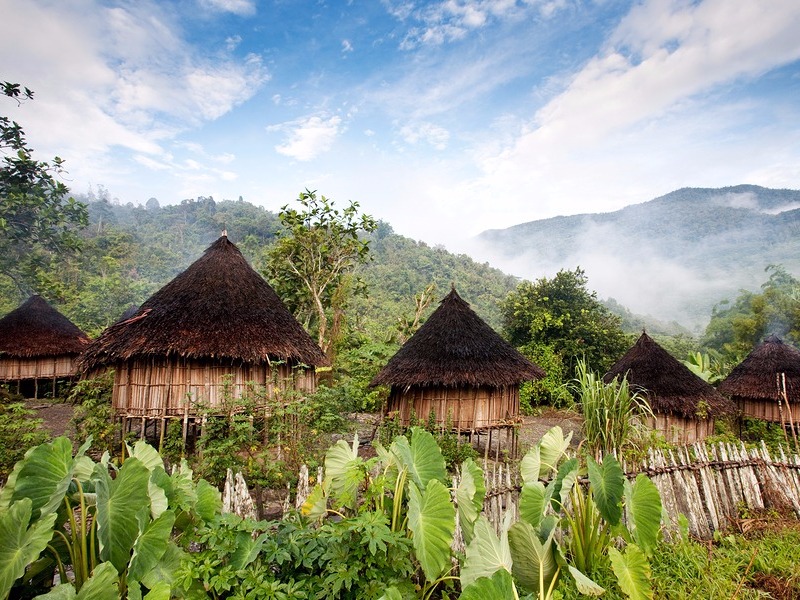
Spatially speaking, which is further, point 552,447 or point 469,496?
point 552,447

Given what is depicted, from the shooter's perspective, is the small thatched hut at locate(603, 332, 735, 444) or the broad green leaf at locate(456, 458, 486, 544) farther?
the small thatched hut at locate(603, 332, 735, 444)

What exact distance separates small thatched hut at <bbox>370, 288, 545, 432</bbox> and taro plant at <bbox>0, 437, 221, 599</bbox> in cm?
712

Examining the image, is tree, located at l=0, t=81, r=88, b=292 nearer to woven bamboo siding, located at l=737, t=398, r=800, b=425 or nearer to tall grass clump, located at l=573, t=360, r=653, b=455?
tall grass clump, located at l=573, t=360, r=653, b=455

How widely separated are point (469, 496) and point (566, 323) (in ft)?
53.5

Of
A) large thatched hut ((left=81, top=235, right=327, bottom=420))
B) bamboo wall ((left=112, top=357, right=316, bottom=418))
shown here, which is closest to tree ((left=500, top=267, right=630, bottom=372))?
large thatched hut ((left=81, top=235, right=327, bottom=420))

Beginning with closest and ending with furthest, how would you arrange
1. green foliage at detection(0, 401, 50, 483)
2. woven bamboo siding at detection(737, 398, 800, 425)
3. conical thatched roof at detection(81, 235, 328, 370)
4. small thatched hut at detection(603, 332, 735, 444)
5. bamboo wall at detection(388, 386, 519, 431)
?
1. green foliage at detection(0, 401, 50, 483)
2. conical thatched roof at detection(81, 235, 328, 370)
3. bamboo wall at detection(388, 386, 519, 431)
4. small thatched hut at detection(603, 332, 735, 444)
5. woven bamboo siding at detection(737, 398, 800, 425)

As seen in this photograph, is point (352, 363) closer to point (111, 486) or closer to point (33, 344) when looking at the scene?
point (33, 344)

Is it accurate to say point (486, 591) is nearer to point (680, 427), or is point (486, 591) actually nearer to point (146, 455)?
point (146, 455)

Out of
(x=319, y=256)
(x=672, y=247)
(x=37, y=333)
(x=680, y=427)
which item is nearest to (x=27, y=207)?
(x=37, y=333)

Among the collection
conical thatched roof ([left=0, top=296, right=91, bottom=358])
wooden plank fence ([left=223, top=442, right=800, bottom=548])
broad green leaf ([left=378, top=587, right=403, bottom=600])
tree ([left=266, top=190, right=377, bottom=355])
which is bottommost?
wooden plank fence ([left=223, top=442, right=800, bottom=548])

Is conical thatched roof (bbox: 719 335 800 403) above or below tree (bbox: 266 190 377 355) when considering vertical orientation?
below

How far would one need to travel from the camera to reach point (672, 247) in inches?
4459

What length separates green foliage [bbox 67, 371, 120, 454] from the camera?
7574 mm

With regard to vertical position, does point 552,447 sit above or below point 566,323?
below
